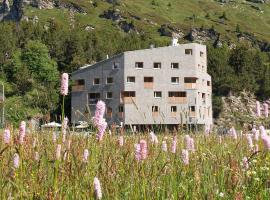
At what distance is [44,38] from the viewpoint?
105 m

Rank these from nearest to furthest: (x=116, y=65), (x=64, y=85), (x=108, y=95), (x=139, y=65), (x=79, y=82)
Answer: (x=64, y=85) → (x=139, y=65) → (x=116, y=65) → (x=108, y=95) → (x=79, y=82)

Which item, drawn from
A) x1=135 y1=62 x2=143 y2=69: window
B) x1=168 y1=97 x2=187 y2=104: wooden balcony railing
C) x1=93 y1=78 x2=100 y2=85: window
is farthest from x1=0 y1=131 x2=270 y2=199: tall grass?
x1=93 y1=78 x2=100 y2=85: window

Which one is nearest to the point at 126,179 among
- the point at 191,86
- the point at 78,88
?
the point at 191,86

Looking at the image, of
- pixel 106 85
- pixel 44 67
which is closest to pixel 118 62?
pixel 106 85

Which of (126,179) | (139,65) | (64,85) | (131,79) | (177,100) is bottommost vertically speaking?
(126,179)

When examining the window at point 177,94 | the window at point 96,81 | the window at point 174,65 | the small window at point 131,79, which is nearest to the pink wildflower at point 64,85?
the small window at point 131,79

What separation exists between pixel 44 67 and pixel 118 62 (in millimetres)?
17412

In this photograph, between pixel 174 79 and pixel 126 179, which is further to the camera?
pixel 174 79

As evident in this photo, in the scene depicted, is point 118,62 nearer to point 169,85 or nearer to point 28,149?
point 169,85

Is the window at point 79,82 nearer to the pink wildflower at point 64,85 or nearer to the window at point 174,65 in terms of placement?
the window at point 174,65

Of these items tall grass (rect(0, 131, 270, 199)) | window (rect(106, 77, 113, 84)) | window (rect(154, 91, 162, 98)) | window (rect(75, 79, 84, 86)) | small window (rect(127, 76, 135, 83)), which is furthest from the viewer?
window (rect(75, 79, 84, 86))

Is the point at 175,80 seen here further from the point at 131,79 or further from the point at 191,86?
the point at 131,79

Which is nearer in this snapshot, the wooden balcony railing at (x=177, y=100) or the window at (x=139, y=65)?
the wooden balcony railing at (x=177, y=100)

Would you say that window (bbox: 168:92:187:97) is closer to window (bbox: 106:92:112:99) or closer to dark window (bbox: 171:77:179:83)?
dark window (bbox: 171:77:179:83)
